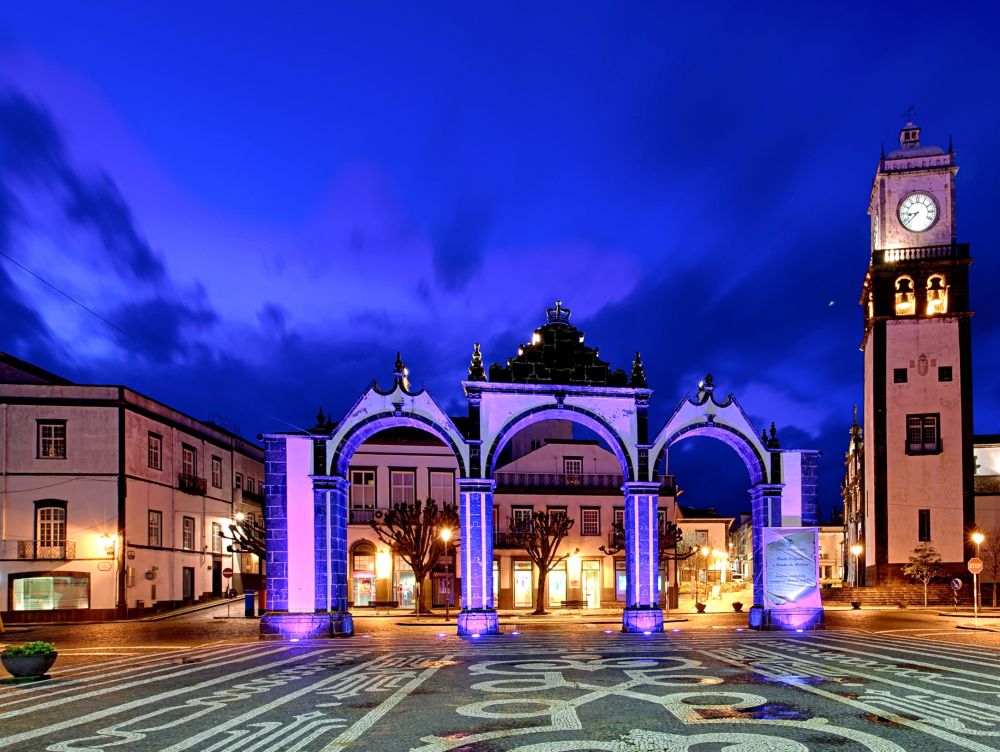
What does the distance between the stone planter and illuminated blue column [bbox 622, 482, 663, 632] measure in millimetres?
16255

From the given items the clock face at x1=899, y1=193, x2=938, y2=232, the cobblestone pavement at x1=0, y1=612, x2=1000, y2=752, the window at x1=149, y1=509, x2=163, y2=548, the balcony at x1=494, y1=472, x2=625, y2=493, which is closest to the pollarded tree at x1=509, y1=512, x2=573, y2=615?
the balcony at x1=494, y1=472, x2=625, y2=493

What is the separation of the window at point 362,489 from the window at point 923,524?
98.9 ft

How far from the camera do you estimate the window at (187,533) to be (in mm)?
44812

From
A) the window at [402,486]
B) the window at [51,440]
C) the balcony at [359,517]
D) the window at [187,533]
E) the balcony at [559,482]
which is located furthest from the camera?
the balcony at [559,482]

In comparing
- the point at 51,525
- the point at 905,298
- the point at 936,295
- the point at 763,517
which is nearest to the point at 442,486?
the point at 51,525

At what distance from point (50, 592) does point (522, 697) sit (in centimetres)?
3042

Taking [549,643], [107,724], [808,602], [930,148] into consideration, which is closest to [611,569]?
[808,602]

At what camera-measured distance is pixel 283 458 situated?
26.5 meters

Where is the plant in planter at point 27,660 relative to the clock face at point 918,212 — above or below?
below

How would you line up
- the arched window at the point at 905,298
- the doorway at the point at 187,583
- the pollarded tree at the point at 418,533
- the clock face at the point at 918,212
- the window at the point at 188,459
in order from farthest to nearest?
1. the clock face at the point at 918,212
2. the arched window at the point at 905,298
3. the window at the point at 188,459
4. the doorway at the point at 187,583
5. the pollarded tree at the point at 418,533

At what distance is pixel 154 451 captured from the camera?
41.7 m

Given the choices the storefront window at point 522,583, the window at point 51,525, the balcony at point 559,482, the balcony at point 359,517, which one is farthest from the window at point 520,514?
the window at point 51,525

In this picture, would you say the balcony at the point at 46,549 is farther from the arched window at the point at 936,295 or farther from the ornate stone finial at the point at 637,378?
the arched window at the point at 936,295

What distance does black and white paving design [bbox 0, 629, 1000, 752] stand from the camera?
1014 cm
